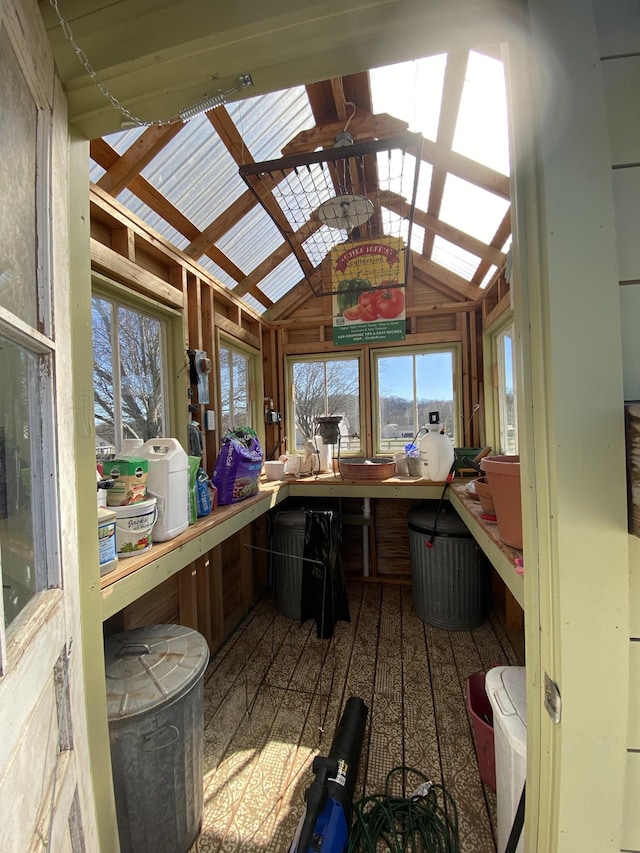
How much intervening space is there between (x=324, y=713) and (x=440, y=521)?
1.42 metres

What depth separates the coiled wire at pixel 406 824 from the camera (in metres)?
1.20

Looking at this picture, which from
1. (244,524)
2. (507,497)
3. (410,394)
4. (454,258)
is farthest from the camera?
(410,394)

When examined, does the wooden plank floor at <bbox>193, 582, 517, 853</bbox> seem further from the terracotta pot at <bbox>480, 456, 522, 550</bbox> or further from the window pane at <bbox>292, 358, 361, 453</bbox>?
the window pane at <bbox>292, 358, 361, 453</bbox>

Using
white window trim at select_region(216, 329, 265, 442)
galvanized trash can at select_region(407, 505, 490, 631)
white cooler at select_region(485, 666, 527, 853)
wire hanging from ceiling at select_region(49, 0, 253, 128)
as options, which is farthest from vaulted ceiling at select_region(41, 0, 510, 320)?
galvanized trash can at select_region(407, 505, 490, 631)

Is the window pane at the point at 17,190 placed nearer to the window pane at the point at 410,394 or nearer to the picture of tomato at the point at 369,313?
the picture of tomato at the point at 369,313

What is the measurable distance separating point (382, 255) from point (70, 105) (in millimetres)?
1853

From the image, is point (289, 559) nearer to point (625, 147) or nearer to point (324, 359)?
point (324, 359)

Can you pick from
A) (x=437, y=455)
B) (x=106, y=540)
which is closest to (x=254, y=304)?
(x=437, y=455)

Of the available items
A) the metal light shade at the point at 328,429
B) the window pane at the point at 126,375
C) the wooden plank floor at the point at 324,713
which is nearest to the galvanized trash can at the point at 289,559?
the wooden plank floor at the point at 324,713

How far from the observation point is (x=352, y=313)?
274 cm

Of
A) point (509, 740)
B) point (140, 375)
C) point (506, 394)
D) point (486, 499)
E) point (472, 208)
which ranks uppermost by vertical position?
point (472, 208)

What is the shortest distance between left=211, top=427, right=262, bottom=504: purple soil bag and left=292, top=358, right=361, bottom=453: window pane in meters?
1.31

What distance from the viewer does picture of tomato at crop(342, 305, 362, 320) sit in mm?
2732

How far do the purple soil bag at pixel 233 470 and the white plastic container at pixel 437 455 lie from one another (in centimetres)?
138
